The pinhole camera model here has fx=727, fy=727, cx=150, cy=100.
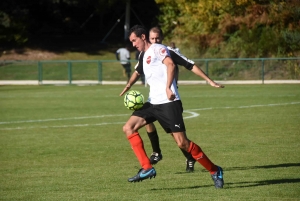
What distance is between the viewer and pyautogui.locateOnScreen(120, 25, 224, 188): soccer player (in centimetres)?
909

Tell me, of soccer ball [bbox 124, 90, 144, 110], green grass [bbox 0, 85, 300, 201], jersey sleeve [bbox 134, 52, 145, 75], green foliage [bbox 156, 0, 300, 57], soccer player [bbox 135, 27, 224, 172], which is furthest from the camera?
green foliage [bbox 156, 0, 300, 57]

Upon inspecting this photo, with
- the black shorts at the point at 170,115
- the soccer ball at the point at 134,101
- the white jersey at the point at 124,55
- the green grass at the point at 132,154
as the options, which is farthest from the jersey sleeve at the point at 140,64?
the white jersey at the point at 124,55

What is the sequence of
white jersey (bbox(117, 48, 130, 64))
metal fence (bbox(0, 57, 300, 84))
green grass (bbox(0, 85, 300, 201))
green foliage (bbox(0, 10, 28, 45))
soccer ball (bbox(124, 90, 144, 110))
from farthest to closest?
green foliage (bbox(0, 10, 28, 45)), white jersey (bbox(117, 48, 130, 64)), metal fence (bbox(0, 57, 300, 84)), soccer ball (bbox(124, 90, 144, 110)), green grass (bbox(0, 85, 300, 201))

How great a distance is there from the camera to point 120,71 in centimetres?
4572

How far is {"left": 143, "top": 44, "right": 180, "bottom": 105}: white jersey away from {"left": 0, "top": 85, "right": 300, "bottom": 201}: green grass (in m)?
1.15

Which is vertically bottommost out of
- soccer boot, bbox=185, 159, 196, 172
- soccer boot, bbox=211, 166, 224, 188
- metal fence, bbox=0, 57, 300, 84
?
metal fence, bbox=0, 57, 300, 84

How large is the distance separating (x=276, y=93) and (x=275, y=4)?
16534 millimetres

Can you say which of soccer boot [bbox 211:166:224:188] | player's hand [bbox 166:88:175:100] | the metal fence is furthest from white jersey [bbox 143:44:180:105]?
the metal fence

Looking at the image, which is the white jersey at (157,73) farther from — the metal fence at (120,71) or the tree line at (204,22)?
the tree line at (204,22)

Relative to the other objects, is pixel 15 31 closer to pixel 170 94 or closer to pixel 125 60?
pixel 125 60

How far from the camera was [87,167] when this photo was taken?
1128cm

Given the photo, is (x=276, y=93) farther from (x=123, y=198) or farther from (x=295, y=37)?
(x=123, y=198)

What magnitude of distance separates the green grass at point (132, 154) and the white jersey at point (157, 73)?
1.15 m

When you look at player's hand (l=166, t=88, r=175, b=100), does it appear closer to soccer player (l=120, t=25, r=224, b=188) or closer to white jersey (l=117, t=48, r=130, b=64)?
soccer player (l=120, t=25, r=224, b=188)
